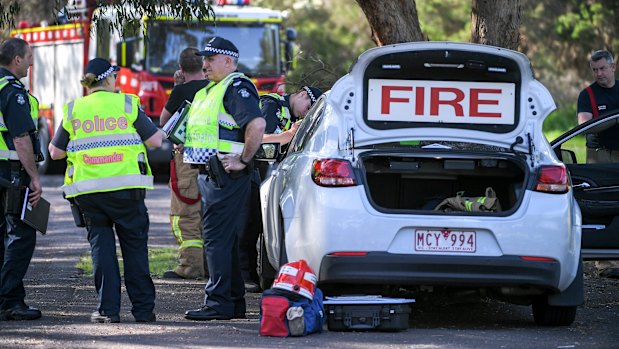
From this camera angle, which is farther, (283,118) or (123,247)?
(283,118)

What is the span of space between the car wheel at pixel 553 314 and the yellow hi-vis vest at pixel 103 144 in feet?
→ 8.68

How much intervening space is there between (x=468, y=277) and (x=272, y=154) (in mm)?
2087

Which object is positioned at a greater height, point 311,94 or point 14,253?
point 311,94

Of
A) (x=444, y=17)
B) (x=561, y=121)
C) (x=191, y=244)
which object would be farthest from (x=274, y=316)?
(x=444, y=17)

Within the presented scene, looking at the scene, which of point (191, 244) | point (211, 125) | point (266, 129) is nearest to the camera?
point (211, 125)

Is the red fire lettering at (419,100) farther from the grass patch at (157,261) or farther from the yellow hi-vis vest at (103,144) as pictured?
the grass patch at (157,261)

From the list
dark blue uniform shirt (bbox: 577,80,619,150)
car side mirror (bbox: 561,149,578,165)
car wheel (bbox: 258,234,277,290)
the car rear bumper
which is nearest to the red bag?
the car rear bumper

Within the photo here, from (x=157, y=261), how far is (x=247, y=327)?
4.68 metres

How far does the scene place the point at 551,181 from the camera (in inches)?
316

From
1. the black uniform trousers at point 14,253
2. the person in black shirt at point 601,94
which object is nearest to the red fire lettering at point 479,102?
the black uniform trousers at point 14,253

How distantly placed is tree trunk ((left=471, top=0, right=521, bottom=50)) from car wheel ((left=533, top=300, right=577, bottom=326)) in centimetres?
444

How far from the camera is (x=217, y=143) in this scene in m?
8.61

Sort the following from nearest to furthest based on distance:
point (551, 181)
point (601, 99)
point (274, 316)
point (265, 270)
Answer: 1. point (274, 316)
2. point (551, 181)
3. point (265, 270)
4. point (601, 99)

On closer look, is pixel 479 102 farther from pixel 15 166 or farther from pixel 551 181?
pixel 15 166
